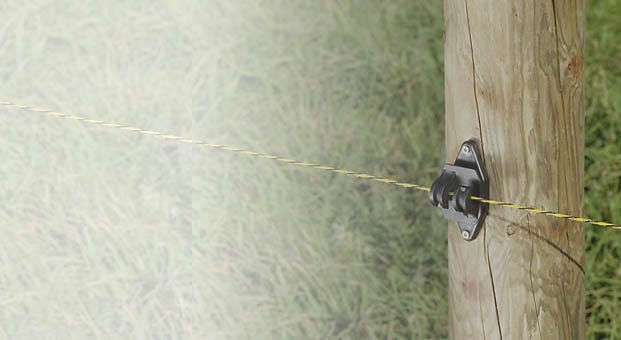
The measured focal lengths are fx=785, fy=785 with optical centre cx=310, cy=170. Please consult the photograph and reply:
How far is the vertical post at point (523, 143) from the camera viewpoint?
1.22 m

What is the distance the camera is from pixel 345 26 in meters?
2.17

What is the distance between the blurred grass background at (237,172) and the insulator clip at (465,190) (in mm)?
910

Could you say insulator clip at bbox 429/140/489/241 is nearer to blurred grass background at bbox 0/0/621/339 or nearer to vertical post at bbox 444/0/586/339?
vertical post at bbox 444/0/586/339

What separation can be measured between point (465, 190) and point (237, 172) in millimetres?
998

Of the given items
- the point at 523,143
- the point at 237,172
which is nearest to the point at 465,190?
the point at 523,143

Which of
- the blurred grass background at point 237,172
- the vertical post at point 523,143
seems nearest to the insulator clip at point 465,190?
the vertical post at point 523,143

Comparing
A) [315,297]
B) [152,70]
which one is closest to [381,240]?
[315,297]

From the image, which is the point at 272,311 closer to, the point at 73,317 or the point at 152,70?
the point at 73,317

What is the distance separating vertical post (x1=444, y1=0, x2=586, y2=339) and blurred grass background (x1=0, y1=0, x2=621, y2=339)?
0.89 metres

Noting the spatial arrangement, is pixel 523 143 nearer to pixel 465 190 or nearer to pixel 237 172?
pixel 465 190

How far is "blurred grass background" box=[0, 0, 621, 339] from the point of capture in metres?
2.10

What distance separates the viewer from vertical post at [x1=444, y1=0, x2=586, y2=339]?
122cm

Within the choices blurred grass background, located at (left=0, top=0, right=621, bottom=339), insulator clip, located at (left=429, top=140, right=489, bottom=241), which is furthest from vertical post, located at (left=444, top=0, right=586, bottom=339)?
blurred grass background, located at (left=0, top=0, right=621, bottom=339)

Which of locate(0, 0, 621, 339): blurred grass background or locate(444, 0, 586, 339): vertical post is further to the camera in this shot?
locate(0, 0, 621, 339): blurred grass background
